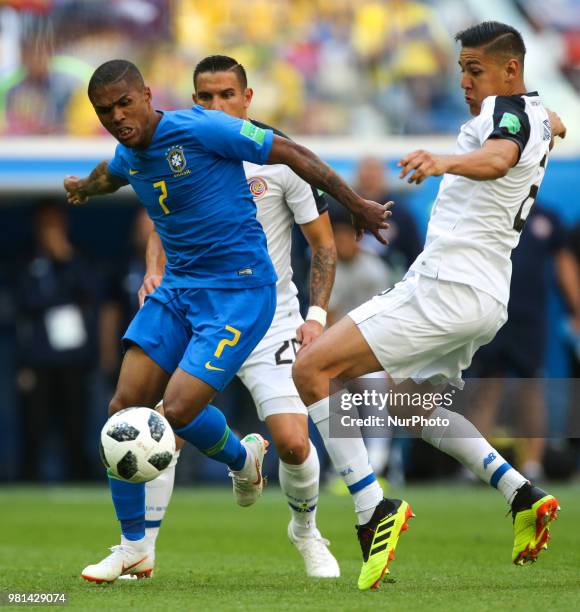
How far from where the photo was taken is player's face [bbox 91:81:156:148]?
6219mm

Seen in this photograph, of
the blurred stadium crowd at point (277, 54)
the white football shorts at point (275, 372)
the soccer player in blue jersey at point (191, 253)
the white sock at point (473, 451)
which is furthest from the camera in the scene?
the blurred stadium crowd at point (277, 54)

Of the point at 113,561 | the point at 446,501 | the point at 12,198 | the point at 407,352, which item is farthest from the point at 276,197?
the point at 12,198

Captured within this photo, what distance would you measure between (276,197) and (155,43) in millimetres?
8102

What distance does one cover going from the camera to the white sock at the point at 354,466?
6336 mm

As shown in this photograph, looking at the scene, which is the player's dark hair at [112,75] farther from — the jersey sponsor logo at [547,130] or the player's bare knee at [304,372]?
the jersey sponsor logo at [547,130]

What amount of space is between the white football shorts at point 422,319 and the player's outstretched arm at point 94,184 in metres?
1.47

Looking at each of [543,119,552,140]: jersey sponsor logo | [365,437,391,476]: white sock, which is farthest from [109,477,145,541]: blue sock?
[365,437,391,476]: white sock

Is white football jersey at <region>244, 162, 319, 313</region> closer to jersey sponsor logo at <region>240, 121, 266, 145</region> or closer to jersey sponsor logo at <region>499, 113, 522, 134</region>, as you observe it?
jersey sponsor logo at <region>240, 121, 266, 145</region>

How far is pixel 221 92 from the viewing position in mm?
7508

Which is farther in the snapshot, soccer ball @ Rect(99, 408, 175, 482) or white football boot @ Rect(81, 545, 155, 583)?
white football boot @ Rect(81, 545, 155, 583)

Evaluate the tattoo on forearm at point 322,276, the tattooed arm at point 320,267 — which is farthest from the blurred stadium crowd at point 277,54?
the tattoo on forearm at point 322,276

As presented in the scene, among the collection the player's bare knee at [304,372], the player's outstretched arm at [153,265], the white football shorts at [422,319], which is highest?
the player's outstretched arm at [153,265]

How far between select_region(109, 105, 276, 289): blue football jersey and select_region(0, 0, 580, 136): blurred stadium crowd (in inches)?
310

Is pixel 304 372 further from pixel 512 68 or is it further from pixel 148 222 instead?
pixel 148 222
